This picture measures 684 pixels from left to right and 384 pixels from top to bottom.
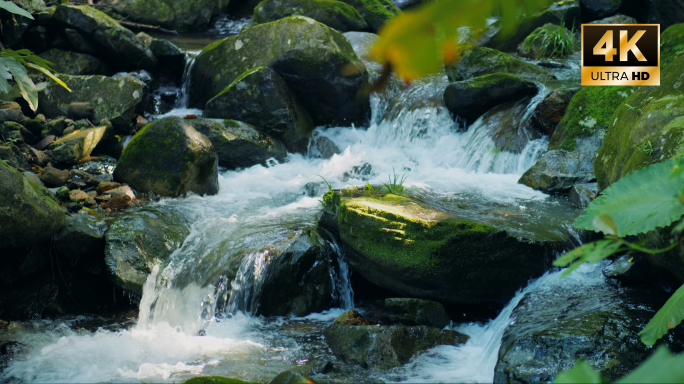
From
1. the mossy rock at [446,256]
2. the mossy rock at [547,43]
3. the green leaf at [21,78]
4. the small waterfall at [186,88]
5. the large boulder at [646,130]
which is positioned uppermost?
the mossy rock at [547,43]

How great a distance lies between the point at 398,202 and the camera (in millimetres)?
4906

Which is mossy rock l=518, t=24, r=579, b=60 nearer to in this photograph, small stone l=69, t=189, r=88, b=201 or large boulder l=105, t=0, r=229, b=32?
small stone l=69, t=189, r=88, b=201

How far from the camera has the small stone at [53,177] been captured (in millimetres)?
6102

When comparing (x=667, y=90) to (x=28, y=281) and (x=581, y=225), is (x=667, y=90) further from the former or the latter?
(x=28, y=281)

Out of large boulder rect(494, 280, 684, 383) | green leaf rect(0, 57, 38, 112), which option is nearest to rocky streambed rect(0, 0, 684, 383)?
large boulder rect(494, 280, 684, 383)

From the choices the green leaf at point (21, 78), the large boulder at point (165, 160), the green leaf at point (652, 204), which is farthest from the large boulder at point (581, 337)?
the large boulder at point (165, 160)

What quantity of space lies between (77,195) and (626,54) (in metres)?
6.38

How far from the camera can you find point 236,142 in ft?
25.0

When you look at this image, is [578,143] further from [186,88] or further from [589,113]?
[186,88]

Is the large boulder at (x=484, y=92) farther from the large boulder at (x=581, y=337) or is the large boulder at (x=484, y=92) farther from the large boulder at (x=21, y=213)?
the large boulder at (x=21, y=213)

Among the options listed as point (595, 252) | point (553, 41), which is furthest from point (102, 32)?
point (595, 252)

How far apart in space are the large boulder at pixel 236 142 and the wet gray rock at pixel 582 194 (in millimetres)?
4418

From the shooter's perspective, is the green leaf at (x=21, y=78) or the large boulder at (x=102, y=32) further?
the large boulder at (x=102, y=32)

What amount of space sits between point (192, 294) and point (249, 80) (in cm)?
445
